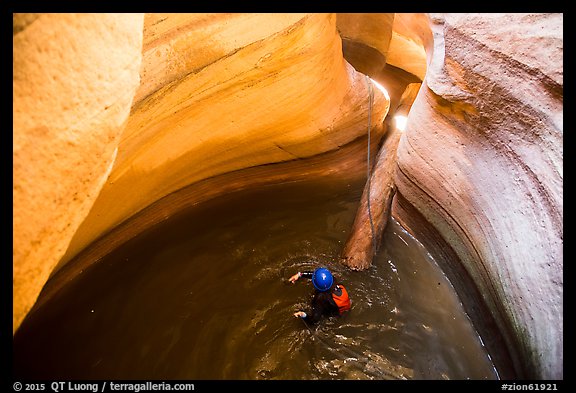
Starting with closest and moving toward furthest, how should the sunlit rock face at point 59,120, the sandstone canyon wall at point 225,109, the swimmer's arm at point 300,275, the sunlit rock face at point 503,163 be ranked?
the sunlit rock face at point 59,120 < the sunlit rock face at point 503,163 < the sandstone canyon wall at point 225,109 < the swimmer's arm at point 300,275

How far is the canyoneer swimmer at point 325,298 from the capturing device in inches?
166

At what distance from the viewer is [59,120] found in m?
2.20

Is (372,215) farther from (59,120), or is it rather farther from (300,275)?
(59,120)

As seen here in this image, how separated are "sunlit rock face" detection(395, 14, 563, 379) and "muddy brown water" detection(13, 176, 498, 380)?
0.70 m

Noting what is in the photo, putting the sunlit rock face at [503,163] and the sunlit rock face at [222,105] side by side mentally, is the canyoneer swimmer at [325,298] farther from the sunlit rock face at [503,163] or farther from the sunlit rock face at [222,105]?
the sunlit rock face at [222,105]

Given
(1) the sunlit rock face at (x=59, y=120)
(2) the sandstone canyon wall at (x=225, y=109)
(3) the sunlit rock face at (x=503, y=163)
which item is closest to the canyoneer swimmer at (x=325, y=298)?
(3) the sunlit rock face at (x=503, y=163)

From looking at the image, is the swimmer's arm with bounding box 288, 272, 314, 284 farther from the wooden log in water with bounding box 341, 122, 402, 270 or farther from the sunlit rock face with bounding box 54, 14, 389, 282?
the sunlit rock face with bounding box 54, 14, 389, 282

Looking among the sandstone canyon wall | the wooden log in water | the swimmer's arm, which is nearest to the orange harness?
the swimmer's arm

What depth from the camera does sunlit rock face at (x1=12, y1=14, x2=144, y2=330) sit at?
6.72ft

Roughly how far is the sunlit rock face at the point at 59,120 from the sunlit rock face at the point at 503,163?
3197 mm

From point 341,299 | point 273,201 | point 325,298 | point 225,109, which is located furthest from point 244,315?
point 225,109

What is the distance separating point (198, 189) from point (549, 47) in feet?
14.9
